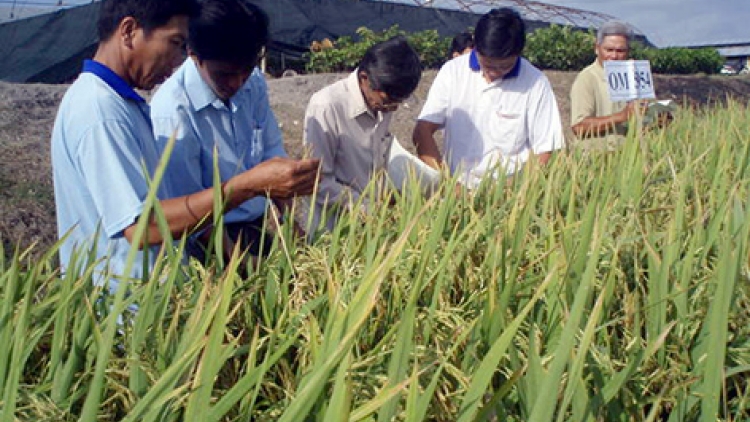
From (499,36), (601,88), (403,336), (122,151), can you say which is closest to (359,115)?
(499,36)

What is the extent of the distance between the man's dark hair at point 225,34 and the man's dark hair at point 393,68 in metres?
0.60

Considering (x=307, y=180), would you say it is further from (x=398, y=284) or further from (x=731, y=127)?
(x=731, y=127)

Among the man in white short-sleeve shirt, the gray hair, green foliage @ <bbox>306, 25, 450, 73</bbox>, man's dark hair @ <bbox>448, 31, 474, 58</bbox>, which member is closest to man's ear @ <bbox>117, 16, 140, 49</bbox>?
the man in white short-sleeve shirt

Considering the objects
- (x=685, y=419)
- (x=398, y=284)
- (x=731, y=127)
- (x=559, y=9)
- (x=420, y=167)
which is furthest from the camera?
(x=559, y=9)

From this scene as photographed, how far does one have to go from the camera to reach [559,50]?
44.0 ft

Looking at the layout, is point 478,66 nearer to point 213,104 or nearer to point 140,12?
point 213,104

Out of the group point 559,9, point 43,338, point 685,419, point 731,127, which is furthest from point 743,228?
point 559,9

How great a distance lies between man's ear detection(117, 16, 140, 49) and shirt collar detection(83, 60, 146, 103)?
0.22 feet

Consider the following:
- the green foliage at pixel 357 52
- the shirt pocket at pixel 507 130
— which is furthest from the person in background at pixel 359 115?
the green foliage at pixel 357 52

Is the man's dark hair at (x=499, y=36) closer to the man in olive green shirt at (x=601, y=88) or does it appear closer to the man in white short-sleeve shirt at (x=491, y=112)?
the man in white short-sleeve shirt at (x=491, y=112)

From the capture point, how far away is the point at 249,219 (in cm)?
203

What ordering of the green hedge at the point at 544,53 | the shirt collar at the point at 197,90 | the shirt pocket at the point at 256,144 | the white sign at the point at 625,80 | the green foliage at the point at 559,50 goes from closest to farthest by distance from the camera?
the shirt collar at the point at 197,90 < the shirt pocket at the point at 256,144 < the white sign at the point at 625,80 < the green hedge at the point at 544,53 < the green foliage at the point at 559,50

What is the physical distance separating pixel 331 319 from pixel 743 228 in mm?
711

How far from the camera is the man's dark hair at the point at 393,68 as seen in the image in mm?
2416
